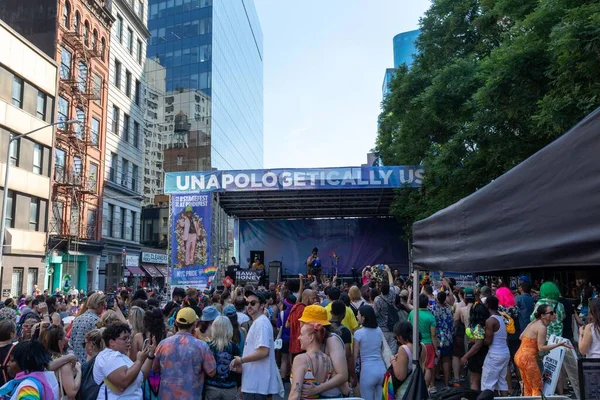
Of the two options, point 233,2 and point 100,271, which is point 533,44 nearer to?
point 100,271

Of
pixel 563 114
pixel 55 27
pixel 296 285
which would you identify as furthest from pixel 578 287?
pixel 55 27

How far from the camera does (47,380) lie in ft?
13.3

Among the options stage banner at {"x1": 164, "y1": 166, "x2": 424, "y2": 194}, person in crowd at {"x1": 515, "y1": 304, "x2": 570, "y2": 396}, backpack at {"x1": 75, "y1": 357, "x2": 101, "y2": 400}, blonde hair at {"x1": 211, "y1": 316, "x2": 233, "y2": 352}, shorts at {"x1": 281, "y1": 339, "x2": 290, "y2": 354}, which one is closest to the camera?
backpack at {"x1": 75, "y1": 357, "x2": 101, "y2": 400}

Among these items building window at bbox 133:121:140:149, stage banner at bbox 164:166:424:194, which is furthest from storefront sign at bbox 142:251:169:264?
stage banner at bbox 164:166:424:194

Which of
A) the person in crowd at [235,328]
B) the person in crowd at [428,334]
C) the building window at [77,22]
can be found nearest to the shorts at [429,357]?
the person in crowd at [428,334]

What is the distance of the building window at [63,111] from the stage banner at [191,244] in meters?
13.3

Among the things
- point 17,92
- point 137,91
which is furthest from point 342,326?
point 137,91

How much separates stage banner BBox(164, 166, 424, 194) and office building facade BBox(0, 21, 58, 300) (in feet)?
30.4

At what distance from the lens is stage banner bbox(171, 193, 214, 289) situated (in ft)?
73.6

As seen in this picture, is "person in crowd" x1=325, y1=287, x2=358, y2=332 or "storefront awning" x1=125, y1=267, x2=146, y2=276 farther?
"storefront awning" x1=125, y1=267, x2=146, y2=276

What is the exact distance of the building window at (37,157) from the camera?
93.4 ft

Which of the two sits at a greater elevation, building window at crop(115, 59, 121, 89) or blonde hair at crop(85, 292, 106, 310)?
building window at crop(115, 59, 121, 89)

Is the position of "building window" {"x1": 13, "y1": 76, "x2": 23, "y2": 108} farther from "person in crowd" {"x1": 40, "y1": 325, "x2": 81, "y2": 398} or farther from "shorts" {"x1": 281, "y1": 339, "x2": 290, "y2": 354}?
"person in crowd" {"x1": 40, "y1": 325, "x2": 81, "y2": 398}

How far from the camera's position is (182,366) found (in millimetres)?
4969
